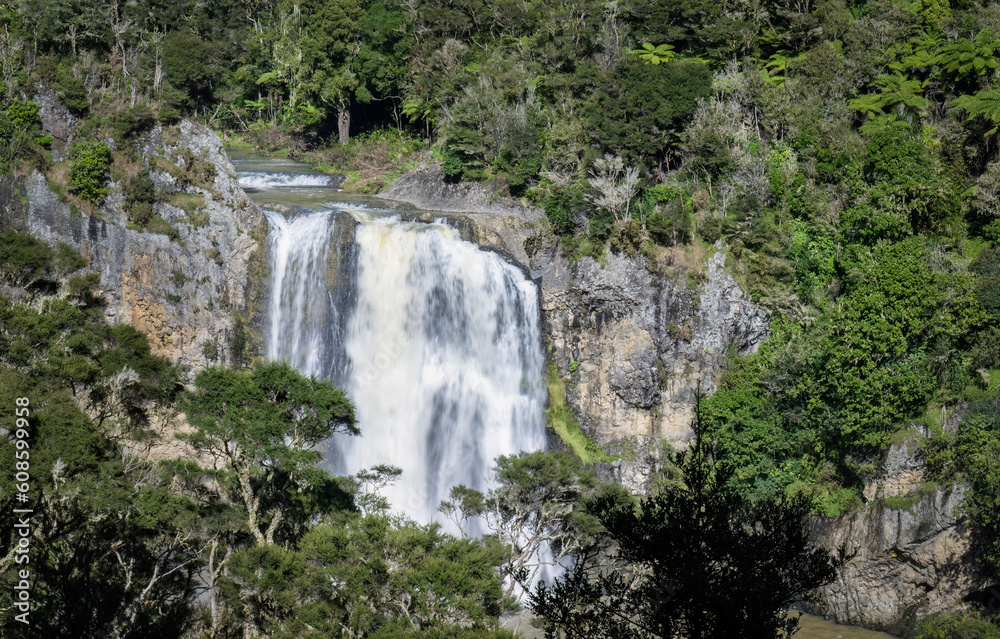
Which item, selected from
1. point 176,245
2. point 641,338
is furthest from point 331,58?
point 641,338

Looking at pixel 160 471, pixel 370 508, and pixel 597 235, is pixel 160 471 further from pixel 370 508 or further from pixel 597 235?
pixel 597 235

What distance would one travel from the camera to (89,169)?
1366 inches

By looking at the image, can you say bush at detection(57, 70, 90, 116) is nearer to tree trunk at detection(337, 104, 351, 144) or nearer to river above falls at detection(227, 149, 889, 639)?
river above falls at detection(227, 149, 889, 639)

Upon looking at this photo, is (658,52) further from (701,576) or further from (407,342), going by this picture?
(701,576)

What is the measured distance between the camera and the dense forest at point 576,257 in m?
22.4

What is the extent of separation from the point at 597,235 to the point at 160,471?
19502 millimetres

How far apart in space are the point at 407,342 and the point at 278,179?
54.4 ft

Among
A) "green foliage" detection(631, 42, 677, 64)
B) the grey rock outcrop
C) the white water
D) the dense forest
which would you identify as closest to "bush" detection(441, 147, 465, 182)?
the dense forest

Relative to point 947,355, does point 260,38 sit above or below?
above

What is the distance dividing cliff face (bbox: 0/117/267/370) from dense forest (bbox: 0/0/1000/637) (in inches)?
36.0

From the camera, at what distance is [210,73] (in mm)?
60438

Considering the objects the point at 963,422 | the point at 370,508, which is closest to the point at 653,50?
the point at 963,422

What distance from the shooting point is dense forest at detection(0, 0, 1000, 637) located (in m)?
22.4

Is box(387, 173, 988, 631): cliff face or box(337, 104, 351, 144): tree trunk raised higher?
box(337, 104, 351, 144): tree trunk
